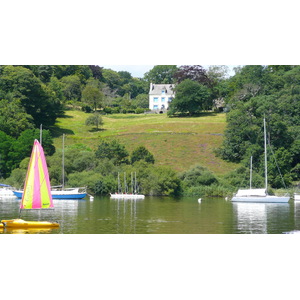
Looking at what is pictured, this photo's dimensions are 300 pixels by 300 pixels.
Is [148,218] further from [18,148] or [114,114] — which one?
[114,114]

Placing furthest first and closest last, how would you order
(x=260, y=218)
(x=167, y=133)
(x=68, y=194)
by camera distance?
(x=167, y=133), (x=68, y=194), (x=260, y=218)

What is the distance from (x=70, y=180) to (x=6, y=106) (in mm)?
24405

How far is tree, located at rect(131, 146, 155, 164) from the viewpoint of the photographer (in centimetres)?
7931

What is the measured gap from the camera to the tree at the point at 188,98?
363ft

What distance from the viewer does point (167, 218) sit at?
4241 cm

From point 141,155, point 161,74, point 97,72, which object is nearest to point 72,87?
point 97,72

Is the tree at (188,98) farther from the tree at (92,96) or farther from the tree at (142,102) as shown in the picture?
the tree at (142,102)

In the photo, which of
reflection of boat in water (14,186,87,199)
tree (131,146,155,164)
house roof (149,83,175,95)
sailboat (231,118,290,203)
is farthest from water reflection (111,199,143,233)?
house roof (149,83,175,95)

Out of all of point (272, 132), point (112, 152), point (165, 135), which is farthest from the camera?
point (165, 135)

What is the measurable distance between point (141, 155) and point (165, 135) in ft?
49.3

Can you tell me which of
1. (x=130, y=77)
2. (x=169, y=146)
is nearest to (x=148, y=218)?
(x=169, y=146)

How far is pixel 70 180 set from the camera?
72500 mm

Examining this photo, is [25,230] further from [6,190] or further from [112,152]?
[112,152]

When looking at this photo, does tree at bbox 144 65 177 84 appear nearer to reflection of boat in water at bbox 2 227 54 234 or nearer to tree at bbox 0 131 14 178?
tree at bbox 0 131 14 178
